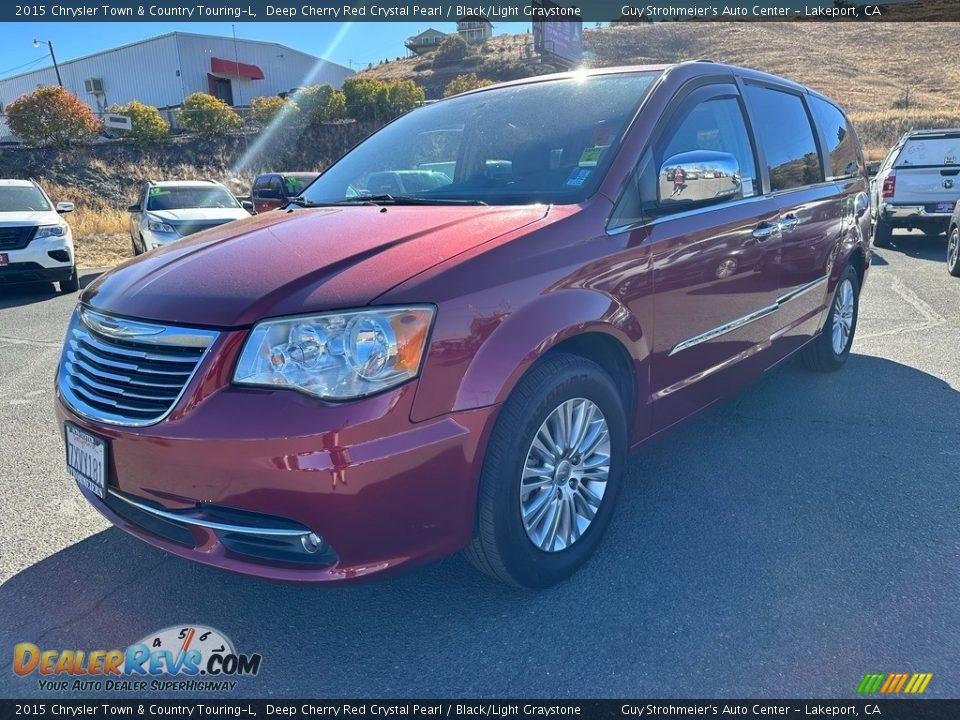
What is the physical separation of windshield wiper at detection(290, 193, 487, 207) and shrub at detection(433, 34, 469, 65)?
60797 mm

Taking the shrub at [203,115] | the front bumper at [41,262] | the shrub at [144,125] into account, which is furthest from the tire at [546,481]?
the shrub at [203,115]

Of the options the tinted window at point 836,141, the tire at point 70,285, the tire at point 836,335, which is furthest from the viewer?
the tire at point 70,285

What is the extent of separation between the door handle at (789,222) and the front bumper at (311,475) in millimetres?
2386

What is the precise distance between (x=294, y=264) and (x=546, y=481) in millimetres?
1149

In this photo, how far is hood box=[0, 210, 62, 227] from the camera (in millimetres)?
9250

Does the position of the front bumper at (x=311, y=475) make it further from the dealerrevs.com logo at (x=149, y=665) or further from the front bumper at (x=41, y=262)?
the front bumper at (x=41, y=262)

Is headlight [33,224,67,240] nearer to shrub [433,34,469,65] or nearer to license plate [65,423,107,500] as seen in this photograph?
license plate [65,423,107,500]

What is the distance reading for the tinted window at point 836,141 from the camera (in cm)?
465

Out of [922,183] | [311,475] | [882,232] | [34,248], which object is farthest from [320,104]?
[311,475]

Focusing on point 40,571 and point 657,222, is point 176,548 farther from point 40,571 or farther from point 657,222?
point 657,222

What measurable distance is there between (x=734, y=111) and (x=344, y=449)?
109 inches

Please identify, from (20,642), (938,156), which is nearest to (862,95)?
(938,156)

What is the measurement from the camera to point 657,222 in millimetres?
2861

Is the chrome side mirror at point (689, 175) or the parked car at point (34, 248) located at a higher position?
the chrome side mirror at point (689, 175)
